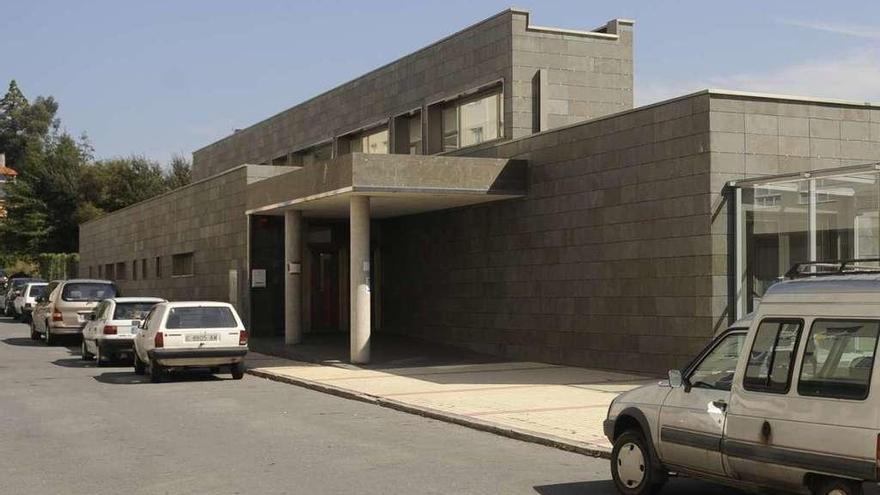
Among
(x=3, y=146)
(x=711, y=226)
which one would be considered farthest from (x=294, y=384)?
(x=3, y=146)

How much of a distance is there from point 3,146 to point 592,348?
131 m

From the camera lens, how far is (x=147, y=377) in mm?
20547

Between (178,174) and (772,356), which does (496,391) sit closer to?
(772,356)

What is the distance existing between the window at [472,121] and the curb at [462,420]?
8752 millimetres

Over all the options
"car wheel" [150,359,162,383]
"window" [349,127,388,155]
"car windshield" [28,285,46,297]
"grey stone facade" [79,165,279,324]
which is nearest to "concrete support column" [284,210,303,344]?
"grey stone facade" [79,165,279,324]

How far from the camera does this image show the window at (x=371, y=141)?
30.4 metres

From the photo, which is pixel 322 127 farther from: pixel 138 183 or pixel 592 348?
pixel 138 183

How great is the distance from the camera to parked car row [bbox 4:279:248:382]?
1900 centimetres

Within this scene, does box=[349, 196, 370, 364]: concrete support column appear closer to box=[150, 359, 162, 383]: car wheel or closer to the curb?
the curb

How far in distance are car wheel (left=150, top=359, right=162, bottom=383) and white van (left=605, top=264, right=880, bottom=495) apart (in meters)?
12.3

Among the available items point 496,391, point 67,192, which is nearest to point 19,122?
point 67,192

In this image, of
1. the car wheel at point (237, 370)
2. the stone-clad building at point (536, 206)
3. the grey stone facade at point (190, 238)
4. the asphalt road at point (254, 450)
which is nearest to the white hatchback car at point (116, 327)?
the car wheel at point (237, 370)

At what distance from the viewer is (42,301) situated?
30.5 m

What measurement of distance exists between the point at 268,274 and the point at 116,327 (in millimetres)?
7715
